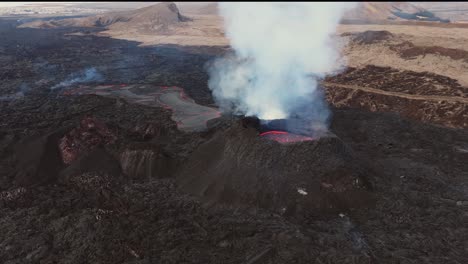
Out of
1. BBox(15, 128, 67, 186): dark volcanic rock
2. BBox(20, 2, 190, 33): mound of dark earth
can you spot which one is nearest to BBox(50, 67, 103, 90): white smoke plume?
BBox(15, 128, 67, 186): dark volcanic rock

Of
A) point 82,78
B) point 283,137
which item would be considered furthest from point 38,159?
point 82,78

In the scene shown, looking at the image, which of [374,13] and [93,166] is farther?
[374,13]

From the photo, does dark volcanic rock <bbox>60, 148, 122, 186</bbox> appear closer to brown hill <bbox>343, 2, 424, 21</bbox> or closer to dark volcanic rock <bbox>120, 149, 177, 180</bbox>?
dark volcanic rock <bbox>120, 149, 177, 180</bbox>

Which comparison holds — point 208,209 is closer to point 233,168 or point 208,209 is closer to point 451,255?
point 233,168

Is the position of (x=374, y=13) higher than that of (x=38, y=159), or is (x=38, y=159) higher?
(x=374, y=13)

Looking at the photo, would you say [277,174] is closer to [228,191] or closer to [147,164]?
[228,191]

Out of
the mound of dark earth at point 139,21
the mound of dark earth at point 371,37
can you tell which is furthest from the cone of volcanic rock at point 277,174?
the mound of dark earth at point 139,21
